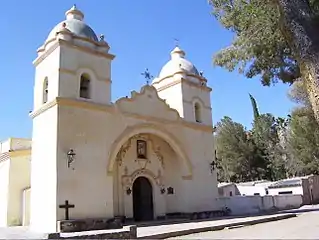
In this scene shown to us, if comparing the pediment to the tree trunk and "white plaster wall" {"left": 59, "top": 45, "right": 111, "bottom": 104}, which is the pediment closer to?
"white plaster wall" {"left": 59, "top": 45, "right": 111, "bottom": 104}

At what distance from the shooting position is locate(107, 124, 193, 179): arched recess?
1511cm

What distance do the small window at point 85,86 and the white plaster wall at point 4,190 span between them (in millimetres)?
6092

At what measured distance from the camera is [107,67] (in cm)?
1588

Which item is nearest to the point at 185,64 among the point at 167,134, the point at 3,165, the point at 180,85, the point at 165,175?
the point at 180,85

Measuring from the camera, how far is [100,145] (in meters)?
14.8

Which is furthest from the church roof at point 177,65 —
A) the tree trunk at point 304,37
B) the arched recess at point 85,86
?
the tree trunk at point 304,37

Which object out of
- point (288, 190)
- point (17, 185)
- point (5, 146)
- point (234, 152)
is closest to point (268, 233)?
point (17, 185)

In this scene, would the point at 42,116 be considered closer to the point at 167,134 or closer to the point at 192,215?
the point at 167,134

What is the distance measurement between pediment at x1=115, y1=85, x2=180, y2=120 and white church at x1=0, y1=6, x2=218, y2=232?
0.16 ft

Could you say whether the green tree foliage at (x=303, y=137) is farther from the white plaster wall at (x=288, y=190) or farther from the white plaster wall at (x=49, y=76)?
the white plaster wall at (x=49, y=76)

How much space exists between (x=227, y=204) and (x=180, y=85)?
332 inches

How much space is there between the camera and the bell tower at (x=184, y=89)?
19.3 m

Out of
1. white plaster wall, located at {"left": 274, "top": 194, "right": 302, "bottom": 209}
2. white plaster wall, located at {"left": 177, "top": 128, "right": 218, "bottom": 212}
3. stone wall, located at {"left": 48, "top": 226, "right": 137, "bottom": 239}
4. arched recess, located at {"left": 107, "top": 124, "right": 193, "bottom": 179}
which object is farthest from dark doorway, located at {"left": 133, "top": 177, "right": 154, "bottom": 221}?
white plaster wall, located at {"left": 274, "top": 194, "right": 302, "bottom": 209}

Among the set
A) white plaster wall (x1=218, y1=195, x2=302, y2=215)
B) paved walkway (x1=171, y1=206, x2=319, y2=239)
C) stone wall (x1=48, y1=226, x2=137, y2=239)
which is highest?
white plaster wall (x1=218, y1=195, x2=302, y2=215)
